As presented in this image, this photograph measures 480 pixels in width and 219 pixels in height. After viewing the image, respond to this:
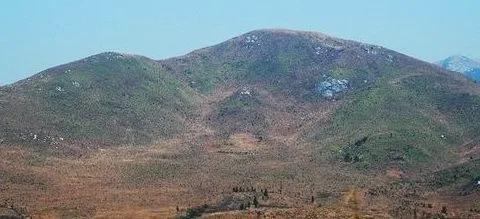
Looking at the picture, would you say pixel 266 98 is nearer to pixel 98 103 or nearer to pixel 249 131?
pixel 249 131

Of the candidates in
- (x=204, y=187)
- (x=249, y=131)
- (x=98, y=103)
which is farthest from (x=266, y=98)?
(x=204, y=187)

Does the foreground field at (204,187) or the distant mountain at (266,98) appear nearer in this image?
the foreground field at (204,187)

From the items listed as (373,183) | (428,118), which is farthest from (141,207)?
(428,118)

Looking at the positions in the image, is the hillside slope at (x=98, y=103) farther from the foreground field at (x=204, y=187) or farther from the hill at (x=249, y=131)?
the foreground field at (x=204, y=187)

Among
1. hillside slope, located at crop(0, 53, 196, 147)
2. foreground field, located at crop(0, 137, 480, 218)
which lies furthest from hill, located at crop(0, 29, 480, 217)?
hillside slope, located at crop(0, 53, 196, 147)

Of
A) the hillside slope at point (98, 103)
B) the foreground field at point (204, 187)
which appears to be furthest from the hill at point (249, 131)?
the hillside slope at point (98, 103)

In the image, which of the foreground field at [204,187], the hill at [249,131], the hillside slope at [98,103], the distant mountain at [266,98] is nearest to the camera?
the foreground field at [204,187]

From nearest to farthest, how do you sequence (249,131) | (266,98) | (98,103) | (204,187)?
(204,187) < (249,131) < (98,103) < (266,98)

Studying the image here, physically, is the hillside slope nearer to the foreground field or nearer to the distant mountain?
the distant mountain

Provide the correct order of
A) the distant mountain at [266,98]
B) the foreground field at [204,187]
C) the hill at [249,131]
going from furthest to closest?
1. the distant mountain at [266,98]
2. the hill at [249,131]
3. the foreground field at [204,187]

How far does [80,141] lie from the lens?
375 ft

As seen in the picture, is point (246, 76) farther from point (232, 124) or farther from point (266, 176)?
point (266, 176)

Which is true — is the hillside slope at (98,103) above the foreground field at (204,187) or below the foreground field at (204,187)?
above

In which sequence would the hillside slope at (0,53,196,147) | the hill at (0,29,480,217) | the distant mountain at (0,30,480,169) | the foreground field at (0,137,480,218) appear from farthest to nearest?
the hillside slope at (0,53,196,147), the distant mountain at (0,30,480,169), the hill at (0,29,480,217), the foreground field at (0,137,480,218)
